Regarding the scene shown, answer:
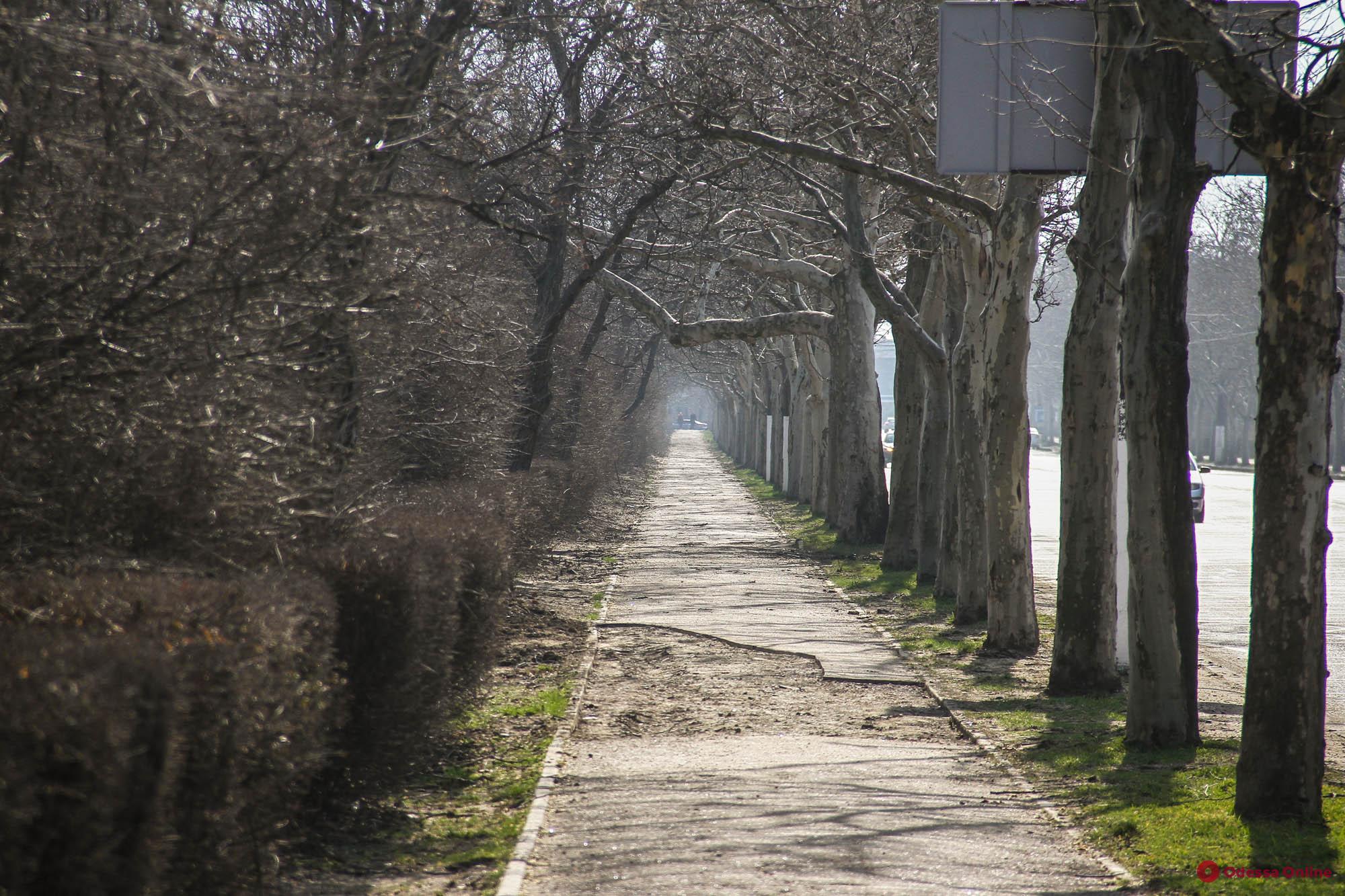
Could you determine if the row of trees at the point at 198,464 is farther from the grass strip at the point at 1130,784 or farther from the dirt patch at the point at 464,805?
the grass strip at the point at 1130,784

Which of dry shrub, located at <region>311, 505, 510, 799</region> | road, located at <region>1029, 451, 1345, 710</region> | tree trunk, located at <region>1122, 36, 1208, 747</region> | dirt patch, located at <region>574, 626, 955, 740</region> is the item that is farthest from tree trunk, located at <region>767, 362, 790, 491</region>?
dry shrub, located at <region>311, 505, 510, 799</region>

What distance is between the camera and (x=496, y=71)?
953 centimetres

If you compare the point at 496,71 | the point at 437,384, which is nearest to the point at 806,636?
the point at 437,384

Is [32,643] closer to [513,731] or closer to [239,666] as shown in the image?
[239,666]

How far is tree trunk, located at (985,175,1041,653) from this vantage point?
36.9 ft

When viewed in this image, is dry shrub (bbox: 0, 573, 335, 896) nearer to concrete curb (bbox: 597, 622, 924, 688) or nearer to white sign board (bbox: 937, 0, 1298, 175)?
concrete curb (bbox: 597, 622, 924, 688)

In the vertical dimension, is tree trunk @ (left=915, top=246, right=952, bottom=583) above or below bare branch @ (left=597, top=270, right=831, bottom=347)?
below

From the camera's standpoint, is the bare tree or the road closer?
the bare tree

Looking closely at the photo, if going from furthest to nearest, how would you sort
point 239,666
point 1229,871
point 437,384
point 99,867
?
point 437,384 → point 1229,871 → point 239,666 → point 99,867

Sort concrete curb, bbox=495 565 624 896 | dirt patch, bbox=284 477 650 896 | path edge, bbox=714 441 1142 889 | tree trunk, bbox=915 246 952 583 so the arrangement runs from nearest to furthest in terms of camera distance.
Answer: concrete curb, bbox=495 565 624 896 < dirt patch, bbox=284 477 650 896 < path edge, bbox=714 441 1142 889 < tree trunk, bbox=915 246 952 583

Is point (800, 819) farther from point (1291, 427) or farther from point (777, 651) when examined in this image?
point (777, 651)

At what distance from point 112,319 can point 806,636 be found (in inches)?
353

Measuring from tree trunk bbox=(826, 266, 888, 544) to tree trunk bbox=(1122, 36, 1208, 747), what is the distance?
13459 millimetres

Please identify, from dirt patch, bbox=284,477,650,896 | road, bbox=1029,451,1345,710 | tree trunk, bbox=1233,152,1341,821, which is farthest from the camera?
road, bbox=1029,451,1345,710
